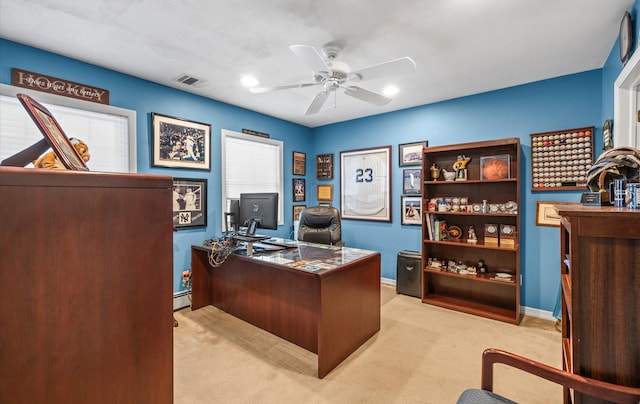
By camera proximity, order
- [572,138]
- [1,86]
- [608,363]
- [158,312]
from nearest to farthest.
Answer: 1. [158,312]
2. [608,363]
3. [1,86]
4. [572,138]

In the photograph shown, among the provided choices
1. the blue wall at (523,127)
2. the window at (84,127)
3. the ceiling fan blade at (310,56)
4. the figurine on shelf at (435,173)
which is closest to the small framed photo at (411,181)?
the blue wall at (523,127)

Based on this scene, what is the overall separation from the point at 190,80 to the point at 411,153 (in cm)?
289

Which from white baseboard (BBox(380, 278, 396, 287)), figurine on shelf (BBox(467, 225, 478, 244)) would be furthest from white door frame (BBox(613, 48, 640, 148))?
white baseboard (BBox(380, 278, 396, 287))

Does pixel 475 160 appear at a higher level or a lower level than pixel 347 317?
higher

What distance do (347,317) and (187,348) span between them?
142cm

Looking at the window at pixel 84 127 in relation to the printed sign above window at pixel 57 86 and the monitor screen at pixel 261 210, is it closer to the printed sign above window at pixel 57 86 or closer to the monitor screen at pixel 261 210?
the printed sign above window at pixel 57 86

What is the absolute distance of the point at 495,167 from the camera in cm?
327

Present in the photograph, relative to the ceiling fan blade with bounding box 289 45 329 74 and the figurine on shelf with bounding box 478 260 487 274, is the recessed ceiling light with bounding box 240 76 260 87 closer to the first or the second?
the ceiling fan blade with bounding box 289 45 329 74

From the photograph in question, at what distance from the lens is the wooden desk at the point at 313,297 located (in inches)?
84.0

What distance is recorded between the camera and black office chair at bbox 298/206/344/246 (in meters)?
3.62

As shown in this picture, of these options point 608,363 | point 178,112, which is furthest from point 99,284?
point 178,112

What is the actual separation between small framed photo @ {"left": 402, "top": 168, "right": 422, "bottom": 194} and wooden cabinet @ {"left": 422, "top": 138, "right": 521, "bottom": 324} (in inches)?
10.9

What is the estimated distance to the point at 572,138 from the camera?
2932mm

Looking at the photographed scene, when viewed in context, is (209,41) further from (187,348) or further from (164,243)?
(187,348)
